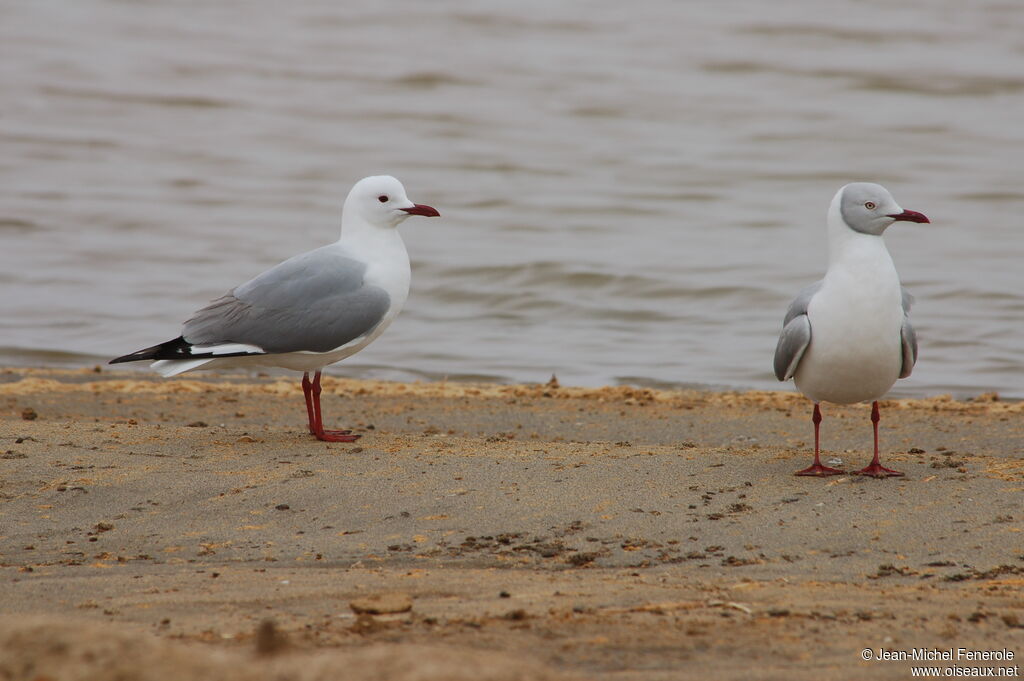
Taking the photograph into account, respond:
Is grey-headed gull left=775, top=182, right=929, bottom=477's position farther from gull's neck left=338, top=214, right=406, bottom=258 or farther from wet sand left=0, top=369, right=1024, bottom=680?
gull's neck left=338, top=214, right=406, bottom=258

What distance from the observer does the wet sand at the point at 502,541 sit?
3.28 meters

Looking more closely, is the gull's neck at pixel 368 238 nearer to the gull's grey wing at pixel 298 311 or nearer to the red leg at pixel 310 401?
the gull's grey wing at pixel 298 311

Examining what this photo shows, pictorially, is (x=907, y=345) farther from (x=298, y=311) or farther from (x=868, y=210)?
(x=298, y=311)

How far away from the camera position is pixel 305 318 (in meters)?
6.57

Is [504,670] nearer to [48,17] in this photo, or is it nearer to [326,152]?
[326,152]

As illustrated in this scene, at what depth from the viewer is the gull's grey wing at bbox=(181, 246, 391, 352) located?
6.55 metres

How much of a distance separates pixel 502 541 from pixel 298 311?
7.45 ft

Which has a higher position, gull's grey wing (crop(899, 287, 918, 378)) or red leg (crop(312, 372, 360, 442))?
gull's grey wing (crop(899, 287, 918, 378))

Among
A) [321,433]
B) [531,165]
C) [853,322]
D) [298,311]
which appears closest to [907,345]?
[853,322]

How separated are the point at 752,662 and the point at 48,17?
22790mm

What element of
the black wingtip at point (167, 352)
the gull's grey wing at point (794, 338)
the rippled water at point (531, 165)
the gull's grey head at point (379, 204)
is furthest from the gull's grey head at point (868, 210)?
the rippled water at point (531, 165)

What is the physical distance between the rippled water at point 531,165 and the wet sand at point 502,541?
2365 millimetres

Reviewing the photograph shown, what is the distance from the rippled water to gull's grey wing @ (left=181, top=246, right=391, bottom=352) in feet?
9.01

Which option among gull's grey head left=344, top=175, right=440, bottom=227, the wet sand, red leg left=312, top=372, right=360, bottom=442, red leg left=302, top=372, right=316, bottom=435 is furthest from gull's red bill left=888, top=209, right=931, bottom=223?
red leg left=302, top=372, right=316, bottom=435
